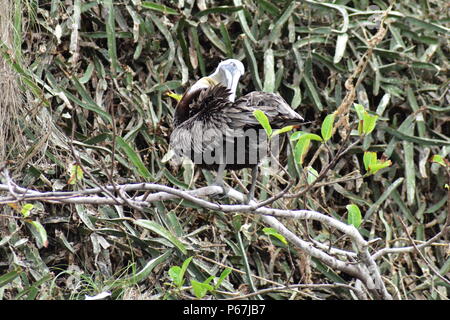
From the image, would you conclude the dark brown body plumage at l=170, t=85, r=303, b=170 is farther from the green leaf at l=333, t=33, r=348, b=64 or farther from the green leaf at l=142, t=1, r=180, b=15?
the green leaf at l=333, t=33, r=348, b=64

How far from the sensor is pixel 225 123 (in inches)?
65.7

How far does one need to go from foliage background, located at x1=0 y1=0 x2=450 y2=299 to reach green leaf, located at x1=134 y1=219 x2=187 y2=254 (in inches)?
1.2

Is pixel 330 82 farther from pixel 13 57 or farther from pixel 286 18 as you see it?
pixel 13 57

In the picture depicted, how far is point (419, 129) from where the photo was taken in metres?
2.58

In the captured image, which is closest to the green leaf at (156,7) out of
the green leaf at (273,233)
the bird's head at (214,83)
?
the bird's head at (214,83)

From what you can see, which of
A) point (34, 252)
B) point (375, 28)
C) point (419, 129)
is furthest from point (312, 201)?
point (34, 252)

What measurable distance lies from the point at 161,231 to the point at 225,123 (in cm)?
53

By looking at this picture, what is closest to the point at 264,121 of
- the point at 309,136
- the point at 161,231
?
the point at 309,136

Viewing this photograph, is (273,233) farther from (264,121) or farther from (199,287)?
(264,121)

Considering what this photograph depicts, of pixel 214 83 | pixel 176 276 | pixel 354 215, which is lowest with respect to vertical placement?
pixel 176 276

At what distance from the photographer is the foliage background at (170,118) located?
2127 millimetres

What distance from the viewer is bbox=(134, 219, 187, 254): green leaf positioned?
6.79 ft

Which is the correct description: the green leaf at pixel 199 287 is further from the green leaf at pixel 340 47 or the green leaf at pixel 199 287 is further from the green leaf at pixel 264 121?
the green leaf at pixel 340 47

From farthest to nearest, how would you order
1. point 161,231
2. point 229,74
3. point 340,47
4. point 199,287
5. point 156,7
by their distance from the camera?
point 340,47 < point 156,7 < point 161,231 < point 229,74 < point 199,287
